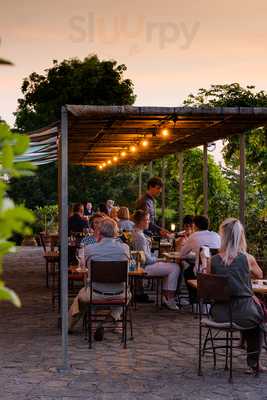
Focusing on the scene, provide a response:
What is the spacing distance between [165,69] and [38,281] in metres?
8.05

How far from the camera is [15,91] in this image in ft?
125

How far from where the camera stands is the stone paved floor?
6094 mm

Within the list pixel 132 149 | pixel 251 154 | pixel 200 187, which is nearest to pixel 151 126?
pixel 132 149

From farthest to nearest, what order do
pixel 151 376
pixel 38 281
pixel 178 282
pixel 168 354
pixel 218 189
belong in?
pixel 218 189, pixel 38 281, pixel 178 282, pixel 168 354, pixel 151 376

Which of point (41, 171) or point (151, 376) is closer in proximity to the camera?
point (151, 376)

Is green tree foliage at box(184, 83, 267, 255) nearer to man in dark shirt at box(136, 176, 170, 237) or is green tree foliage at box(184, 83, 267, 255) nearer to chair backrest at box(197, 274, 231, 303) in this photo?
man in dark shirt at box(136, 176, 170, 237)

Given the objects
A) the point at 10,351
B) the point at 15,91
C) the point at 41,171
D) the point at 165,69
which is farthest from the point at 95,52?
the point at 10,351

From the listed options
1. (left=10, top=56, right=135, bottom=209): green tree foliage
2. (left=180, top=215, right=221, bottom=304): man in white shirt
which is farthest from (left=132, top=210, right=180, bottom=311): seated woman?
(left=10, top=56, right=135, bottom=209): green tree foliage

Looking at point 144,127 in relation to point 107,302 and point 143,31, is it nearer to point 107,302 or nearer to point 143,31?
point 143,31

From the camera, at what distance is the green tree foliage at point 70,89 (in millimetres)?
35562

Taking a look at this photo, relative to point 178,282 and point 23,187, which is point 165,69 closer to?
point 178,282

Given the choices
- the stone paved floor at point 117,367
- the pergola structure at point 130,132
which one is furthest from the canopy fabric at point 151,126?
the stone paved floor at point 117,367

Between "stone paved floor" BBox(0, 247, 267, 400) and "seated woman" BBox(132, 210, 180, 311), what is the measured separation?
77cm

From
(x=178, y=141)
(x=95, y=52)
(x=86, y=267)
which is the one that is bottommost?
(x=86, y=267)
